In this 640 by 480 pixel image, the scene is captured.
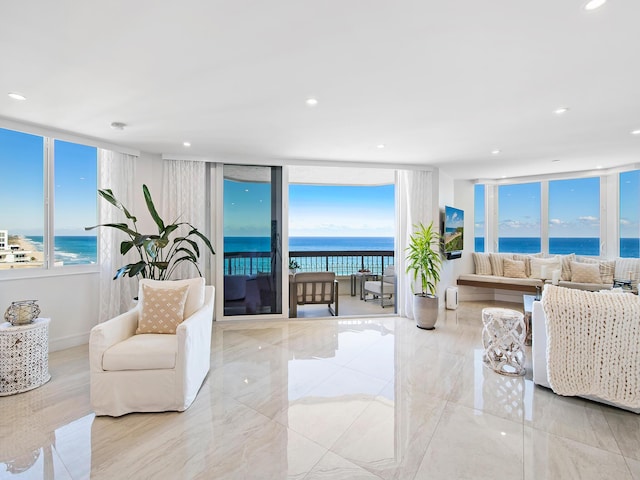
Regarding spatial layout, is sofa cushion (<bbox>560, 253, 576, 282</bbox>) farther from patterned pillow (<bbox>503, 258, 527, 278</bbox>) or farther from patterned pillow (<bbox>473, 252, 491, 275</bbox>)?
patterned pillow (<bbox>473, 252, 491, 275</bbox>)

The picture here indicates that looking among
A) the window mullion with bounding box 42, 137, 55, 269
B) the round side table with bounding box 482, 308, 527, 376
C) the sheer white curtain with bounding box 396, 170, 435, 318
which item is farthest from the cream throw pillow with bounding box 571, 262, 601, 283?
the window mullion with bounding box 42, 137, 55, 269

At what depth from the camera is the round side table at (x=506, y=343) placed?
303 centimetres

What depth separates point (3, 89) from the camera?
7.91 ft

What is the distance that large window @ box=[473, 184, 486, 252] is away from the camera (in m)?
6.61

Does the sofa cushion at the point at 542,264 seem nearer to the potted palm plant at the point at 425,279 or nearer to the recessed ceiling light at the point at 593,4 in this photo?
the potted palm plant at the point at 425,279

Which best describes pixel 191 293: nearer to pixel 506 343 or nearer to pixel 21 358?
pixel 21 358

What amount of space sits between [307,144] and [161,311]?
2.55 m

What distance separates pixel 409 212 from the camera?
5027mm

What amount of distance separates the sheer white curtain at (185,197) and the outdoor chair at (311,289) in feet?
4.83

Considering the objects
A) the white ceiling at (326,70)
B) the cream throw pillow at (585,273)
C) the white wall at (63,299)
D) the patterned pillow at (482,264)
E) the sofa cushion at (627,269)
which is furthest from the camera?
the patterned pillow at (482,264)

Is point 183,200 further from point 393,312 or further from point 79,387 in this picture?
point 393,312

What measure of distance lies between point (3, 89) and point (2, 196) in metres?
1.44

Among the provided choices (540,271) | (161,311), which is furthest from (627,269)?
(161,311)

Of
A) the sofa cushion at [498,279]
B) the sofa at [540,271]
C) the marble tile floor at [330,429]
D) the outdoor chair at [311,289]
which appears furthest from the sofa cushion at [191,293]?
the sofa cushion at [498,279]
